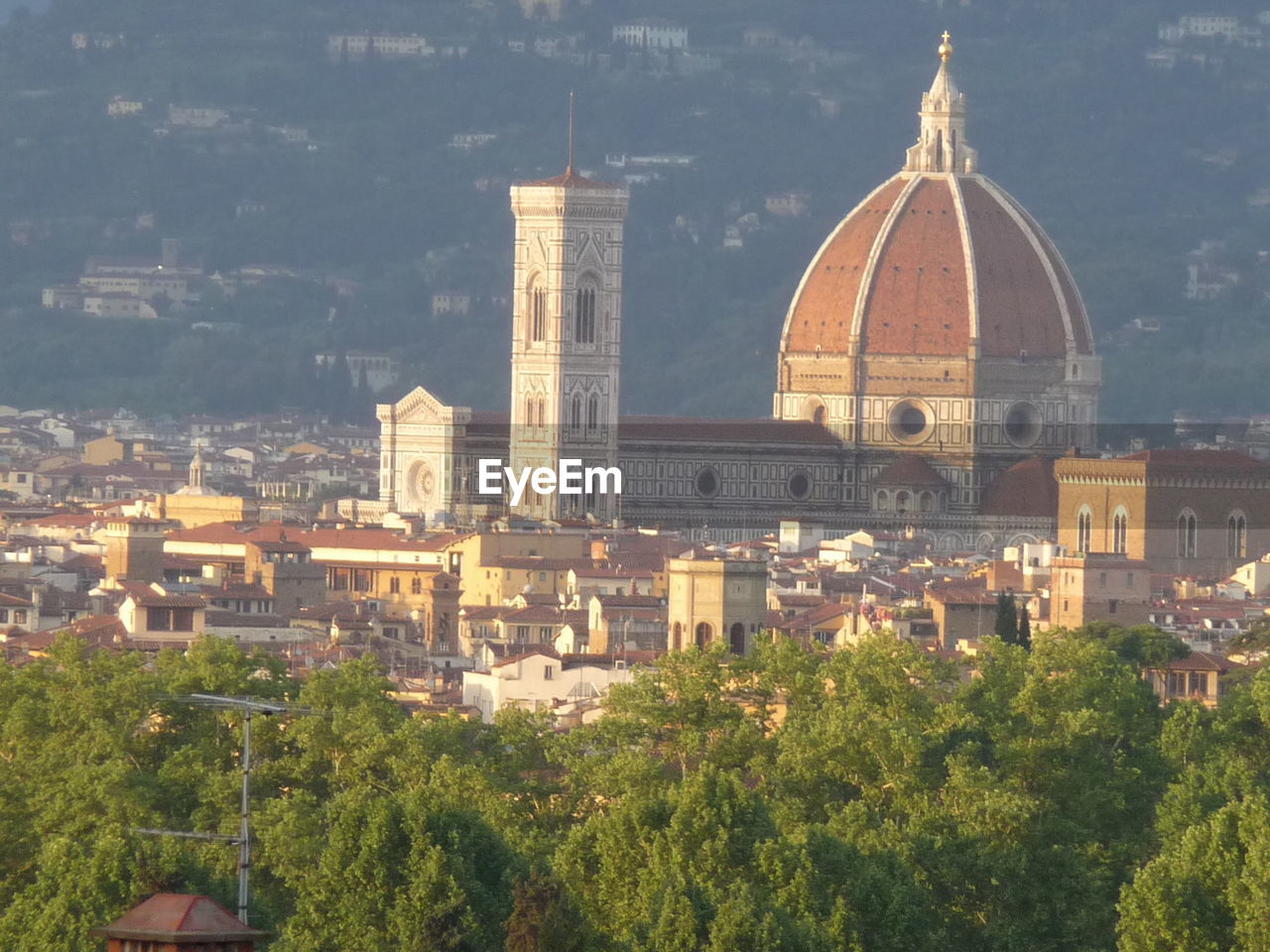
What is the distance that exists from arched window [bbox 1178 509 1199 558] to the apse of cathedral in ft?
35.1

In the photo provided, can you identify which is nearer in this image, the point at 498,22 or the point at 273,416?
the point at 273,416

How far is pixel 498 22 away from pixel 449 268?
20298 millimetres

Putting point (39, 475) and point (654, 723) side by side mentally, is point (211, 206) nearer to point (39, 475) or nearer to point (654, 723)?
point (39, 475)

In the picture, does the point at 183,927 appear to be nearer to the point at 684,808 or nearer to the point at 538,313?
the point at 684,808

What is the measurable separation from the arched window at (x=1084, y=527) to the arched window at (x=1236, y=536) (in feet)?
7.62

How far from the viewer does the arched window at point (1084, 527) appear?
86.4 meters

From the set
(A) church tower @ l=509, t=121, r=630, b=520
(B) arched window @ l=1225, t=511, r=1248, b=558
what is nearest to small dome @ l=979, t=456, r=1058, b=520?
(A) church tower @ l=509, t=121, r=630, b=520

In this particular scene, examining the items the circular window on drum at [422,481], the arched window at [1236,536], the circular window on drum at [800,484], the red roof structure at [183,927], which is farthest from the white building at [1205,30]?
the red roof structure at [183,927]

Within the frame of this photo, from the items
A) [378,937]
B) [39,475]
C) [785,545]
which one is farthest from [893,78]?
[378,937]

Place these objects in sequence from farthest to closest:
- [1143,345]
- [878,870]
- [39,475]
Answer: [1143,345] < [39,475] < [878,870]

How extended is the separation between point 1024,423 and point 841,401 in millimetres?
4010

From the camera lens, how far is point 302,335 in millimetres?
158125

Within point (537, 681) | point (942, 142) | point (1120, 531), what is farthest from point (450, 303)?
point (537, 681)

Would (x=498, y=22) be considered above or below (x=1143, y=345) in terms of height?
above
